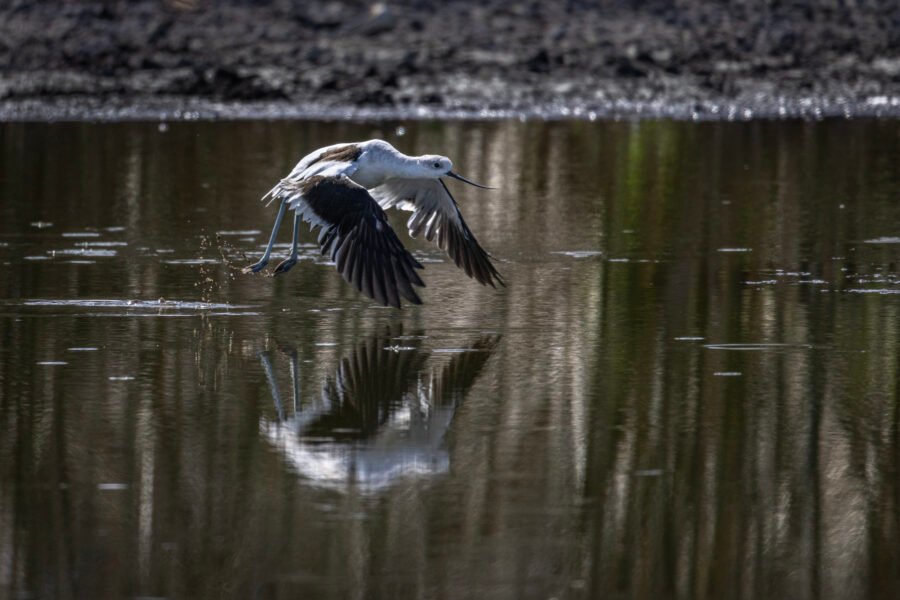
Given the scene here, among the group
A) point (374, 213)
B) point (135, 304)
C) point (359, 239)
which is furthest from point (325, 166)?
point (135, 304)

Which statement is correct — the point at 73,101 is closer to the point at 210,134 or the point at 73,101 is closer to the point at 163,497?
the point at 210,134

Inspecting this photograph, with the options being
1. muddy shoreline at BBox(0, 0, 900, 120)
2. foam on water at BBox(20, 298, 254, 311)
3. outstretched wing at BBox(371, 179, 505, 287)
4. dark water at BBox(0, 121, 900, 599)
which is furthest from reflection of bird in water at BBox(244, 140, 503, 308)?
muddy shoreline at BBox(0, 0, 900, 120)

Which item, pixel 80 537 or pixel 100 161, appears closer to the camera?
pixel 80 537

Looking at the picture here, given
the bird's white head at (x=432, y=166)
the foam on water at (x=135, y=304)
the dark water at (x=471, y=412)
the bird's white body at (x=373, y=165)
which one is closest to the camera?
the dark water at (x=471, y=412)

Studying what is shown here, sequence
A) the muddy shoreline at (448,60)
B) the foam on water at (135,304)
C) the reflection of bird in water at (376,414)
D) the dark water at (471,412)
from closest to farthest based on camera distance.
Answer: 1. the dark water at (471,412)
2. the reflection of bird in water at (376,414)
3. the foam on water at (135,304)
4. the muddy shoreline at (448,60)

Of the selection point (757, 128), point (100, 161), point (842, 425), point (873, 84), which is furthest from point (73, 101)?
point (842, 425)

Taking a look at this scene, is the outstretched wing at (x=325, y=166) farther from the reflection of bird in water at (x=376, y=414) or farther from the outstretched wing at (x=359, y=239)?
the reflection of bird in water at (x=376, y=414)

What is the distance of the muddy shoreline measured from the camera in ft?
82.2

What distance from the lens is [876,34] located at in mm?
27953

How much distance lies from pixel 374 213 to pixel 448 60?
58.8 feet

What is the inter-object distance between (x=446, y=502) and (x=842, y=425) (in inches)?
76.7

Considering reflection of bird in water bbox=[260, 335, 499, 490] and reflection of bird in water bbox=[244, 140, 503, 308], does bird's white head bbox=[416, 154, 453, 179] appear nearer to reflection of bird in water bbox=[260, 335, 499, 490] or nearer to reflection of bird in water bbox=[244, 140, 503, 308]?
reflection of bird in water bbox=[244, 140, 503, 308]

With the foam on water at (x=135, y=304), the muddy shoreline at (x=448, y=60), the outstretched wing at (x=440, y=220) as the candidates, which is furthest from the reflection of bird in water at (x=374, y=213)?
the muddy shoreline at (x=448, y=60)

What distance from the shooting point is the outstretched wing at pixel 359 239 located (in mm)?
9375
